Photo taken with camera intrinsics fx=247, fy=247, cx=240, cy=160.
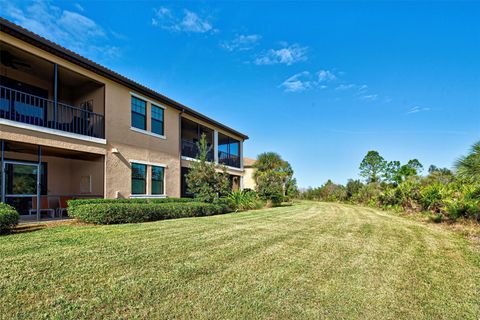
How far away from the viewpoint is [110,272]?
424cm

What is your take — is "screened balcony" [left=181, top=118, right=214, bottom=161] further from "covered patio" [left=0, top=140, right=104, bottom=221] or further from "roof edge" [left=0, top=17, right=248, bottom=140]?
"covered patio" [left=0, top=140, right=104, bottom=221]

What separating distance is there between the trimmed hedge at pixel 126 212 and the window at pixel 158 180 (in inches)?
122

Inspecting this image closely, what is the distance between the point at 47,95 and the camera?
12023 mm

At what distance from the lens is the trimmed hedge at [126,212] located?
8.80 meters

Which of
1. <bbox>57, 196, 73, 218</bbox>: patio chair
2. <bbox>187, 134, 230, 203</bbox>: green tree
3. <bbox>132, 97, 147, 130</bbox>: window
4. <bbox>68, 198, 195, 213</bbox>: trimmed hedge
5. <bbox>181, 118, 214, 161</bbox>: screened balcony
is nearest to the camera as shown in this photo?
<bbox>68, 198, 195, 213</bbox>: trimmed hedge

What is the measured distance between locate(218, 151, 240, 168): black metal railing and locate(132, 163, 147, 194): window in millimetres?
9164

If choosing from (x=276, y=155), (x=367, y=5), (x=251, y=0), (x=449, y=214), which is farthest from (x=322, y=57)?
(x=276, y=155)

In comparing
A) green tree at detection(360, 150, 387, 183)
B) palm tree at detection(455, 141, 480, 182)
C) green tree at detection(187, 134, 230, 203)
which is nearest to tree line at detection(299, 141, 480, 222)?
palm tree at detection(455, 141, 480, 182)

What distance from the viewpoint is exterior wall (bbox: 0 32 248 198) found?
9094mm

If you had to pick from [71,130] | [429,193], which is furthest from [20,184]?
[429,193]

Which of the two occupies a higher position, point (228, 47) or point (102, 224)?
point (228, 47)

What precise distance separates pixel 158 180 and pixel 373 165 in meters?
50.6

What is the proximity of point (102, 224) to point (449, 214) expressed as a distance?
51.6 ft

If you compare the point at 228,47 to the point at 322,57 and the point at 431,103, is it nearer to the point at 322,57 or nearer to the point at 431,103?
the point at 322,57
